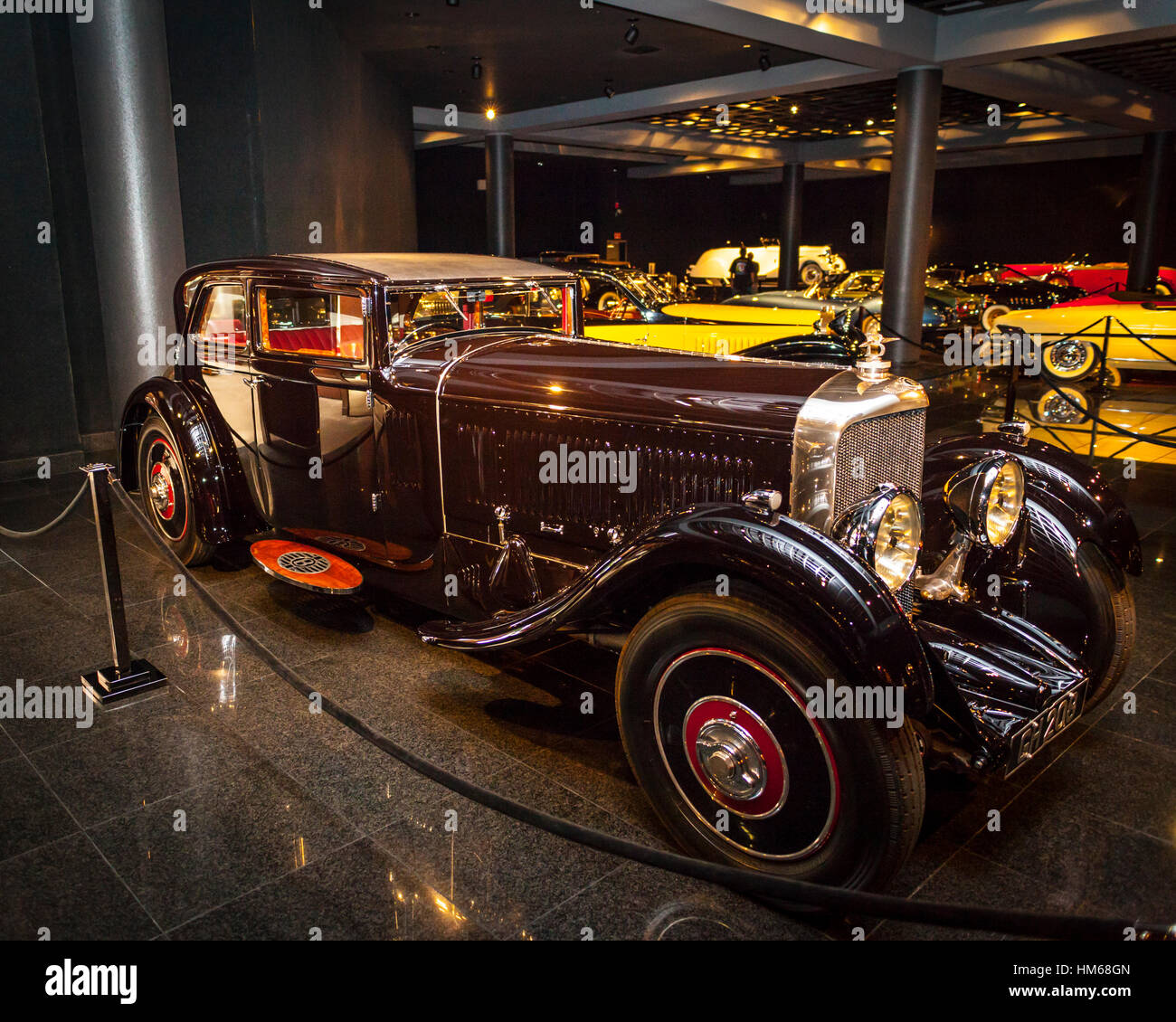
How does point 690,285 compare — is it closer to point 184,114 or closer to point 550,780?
point 184,114

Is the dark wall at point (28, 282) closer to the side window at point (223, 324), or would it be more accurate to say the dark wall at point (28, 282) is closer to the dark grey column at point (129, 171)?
the dark grey column at point (129, 171)

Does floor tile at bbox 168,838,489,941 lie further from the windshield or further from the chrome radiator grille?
the windshield

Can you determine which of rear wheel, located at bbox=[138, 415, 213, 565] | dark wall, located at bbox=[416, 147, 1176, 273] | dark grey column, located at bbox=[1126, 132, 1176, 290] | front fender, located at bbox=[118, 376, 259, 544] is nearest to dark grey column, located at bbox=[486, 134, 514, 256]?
dark wall, located at bbox=[416, 147, 1176, 273]

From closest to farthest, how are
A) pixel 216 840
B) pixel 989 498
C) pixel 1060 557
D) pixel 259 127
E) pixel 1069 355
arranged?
pixel 216 840
pixel 989 498
pixel 1060 557
pixel 259 127
pixel 1069 355

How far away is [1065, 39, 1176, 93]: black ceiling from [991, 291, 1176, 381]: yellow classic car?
3.78 meters

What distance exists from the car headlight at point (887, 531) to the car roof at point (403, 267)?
2170 millimetres

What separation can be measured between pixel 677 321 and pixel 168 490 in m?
7.02

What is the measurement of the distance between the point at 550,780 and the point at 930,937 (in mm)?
1254

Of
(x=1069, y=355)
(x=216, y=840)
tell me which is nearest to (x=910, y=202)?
(x=1069, y=355)

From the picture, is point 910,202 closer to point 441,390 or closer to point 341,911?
point 441,390

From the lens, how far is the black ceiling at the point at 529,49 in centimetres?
992

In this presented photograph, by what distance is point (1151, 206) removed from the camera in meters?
17.3

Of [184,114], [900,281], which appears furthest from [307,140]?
[900,281]

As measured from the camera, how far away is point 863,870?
7.28ft
